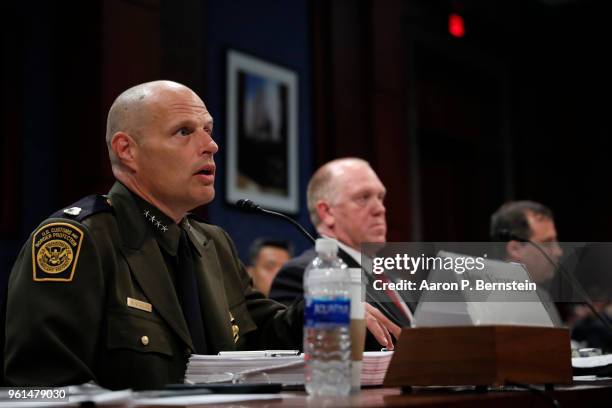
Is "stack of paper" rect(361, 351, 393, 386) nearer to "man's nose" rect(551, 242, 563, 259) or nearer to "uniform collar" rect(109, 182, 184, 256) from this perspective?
"uniform collar" rect(109, 182, 184, 256)

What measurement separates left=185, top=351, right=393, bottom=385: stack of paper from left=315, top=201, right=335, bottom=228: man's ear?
183 cm

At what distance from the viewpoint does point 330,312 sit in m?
1.38

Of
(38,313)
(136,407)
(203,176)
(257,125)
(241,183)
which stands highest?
(257,125)

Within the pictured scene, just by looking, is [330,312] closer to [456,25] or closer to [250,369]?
[250,369]

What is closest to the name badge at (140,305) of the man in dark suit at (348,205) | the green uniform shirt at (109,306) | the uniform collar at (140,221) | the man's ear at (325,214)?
the green uniform shirt at (109,306)

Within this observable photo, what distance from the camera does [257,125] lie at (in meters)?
5.04

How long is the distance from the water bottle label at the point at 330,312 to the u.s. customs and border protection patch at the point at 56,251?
0.61 meters

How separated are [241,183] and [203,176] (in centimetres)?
273

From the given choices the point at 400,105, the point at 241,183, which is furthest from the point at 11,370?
the point at 400,105

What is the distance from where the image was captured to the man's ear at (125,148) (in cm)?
214

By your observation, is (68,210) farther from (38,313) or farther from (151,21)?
(151,21)

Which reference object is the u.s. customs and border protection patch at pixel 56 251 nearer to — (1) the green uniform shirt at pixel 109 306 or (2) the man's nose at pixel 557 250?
(1) the green uniform shirt at pixel 109 306

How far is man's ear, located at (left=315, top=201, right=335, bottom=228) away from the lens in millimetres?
3488

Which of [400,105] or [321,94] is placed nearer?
[321,94]
